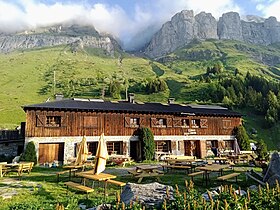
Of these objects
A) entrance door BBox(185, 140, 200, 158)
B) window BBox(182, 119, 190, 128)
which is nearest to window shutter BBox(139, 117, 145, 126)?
window BBox(182, 119, 190, 128)

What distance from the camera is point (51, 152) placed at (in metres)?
24.6

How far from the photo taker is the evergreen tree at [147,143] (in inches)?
1064

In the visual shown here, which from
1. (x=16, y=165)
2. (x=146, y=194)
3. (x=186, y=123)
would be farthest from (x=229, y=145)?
(x=146, y=194)

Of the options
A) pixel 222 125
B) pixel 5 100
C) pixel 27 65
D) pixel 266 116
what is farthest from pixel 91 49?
pixel 222 125

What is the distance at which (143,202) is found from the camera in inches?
269

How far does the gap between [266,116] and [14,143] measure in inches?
1815

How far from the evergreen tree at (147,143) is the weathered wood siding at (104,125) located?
1192mm

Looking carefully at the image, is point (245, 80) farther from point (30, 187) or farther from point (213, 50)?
point (213, 50)

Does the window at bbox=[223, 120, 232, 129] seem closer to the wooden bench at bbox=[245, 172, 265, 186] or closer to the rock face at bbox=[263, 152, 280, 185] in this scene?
the wooden bench at bbox=[245, 172, 265, 186]

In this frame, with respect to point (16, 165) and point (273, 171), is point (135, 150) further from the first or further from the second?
point (273, 171)

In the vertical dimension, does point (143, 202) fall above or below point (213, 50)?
below

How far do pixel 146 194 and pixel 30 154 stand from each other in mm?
18239

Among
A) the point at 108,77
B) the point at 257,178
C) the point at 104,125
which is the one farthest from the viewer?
the point at 108,77

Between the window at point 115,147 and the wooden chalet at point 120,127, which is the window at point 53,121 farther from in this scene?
the window at point 115,147
